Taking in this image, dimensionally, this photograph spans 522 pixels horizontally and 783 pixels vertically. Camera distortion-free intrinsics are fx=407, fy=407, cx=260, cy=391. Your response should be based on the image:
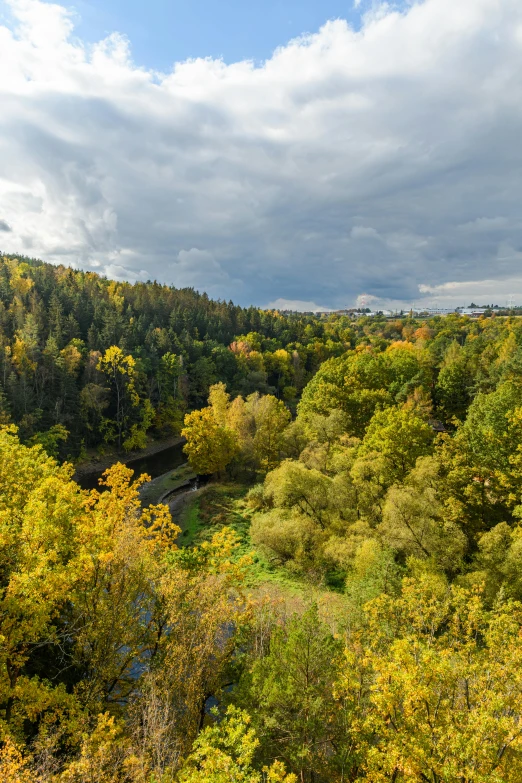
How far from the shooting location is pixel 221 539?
19.1 meters

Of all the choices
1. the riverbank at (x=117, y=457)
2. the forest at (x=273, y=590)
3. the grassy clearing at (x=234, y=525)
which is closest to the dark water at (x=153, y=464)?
the riverbank at (x=117, y=457)

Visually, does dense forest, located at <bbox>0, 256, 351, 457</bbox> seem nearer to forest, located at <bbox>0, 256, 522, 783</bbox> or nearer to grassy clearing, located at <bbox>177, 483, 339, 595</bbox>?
forest, located at <bbox>0, 256, 522, 783</bbox>

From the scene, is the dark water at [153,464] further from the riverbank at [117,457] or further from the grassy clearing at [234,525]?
the grassy clearing at [234,525]

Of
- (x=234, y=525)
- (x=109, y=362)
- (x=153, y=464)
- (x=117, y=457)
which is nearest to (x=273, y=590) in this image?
(x=234, y=525)

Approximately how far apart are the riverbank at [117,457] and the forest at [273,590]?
6.19 feet

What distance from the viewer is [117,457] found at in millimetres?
63750

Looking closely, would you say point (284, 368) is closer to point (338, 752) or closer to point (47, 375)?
point (47, 375)

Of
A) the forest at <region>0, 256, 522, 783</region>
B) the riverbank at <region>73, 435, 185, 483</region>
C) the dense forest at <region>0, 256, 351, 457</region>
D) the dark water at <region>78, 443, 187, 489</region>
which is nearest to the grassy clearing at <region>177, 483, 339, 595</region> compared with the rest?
the forest at <region>0, 256, 522, 783</region>

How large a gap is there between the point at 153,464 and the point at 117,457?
5679 mm

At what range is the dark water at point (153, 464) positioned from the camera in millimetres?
56372

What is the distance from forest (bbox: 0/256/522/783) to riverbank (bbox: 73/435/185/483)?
6.19 feet

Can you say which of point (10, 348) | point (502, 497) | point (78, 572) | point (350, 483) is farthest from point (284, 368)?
point (78, 572)

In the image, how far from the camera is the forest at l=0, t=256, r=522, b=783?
9.97 meters

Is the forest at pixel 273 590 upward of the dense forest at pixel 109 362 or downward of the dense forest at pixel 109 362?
downward
